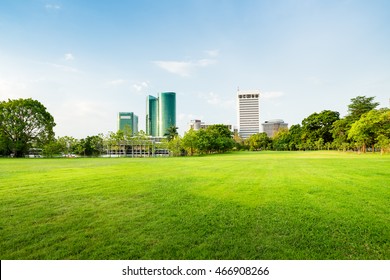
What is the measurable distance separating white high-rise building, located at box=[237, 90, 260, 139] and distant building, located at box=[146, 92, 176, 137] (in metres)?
43.3

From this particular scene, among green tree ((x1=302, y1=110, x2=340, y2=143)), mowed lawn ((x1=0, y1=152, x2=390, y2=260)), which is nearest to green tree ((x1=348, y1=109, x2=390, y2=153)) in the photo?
green tree ((x1=302, y1=110, x2=340, y2=143))

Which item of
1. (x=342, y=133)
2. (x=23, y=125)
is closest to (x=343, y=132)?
(x=342, y=133)

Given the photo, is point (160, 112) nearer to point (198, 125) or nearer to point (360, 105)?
point (198, 125)

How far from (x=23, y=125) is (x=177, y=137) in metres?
27.9

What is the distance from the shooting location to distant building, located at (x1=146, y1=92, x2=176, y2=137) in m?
141

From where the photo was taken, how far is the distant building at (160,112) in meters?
141

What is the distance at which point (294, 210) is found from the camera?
18.1 ft

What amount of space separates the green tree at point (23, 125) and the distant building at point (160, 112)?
94903mm

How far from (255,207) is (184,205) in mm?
1781

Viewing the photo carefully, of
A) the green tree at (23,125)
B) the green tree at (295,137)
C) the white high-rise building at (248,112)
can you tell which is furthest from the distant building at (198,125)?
the green tree at (23,125)

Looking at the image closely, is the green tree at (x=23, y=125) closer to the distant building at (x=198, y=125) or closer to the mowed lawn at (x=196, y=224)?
the mowed lawn at (x=196, y=224)

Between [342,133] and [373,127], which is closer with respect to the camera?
[373,127]

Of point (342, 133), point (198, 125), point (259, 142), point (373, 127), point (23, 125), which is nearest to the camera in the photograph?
point (373, 127)

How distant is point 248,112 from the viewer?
15212 cm
